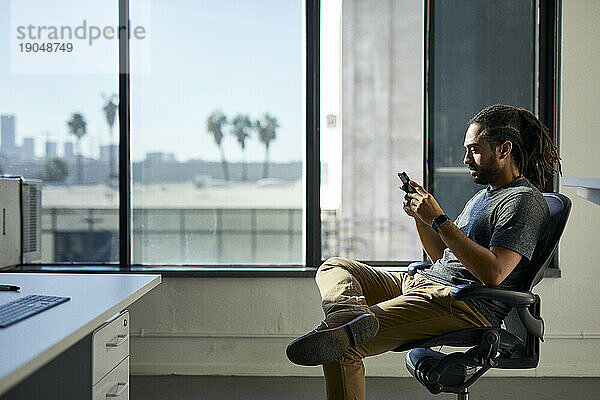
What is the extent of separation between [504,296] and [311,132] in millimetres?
1802

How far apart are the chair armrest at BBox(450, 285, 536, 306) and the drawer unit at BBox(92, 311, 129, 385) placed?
3.43ft

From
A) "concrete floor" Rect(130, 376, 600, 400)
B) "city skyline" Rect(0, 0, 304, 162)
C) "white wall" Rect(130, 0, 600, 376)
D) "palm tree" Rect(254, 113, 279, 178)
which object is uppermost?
"city skyline" Rect(0, 0, 304, 162)

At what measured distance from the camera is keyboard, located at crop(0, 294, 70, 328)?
5.35 feet

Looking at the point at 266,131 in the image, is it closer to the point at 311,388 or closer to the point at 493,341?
the point at 311,388

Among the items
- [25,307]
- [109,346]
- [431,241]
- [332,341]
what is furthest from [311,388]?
[25,307]

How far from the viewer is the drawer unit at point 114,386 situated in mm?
1922

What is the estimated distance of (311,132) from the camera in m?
3.69

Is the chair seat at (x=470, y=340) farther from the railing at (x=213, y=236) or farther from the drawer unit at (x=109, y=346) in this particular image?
the railing at (x=213, y=236)

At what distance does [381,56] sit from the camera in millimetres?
3691

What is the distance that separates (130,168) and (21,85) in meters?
0.76

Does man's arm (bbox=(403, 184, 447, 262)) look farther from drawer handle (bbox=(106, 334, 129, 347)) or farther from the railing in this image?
drawer handle (bbox=(106, 334, 129, 347))

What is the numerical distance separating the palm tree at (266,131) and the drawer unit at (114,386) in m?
1.72

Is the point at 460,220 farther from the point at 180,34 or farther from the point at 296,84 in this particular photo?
the point at 180,34

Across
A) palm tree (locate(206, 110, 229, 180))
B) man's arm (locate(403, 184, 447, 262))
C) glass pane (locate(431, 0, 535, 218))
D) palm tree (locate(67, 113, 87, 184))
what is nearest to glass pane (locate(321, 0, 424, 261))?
glass pane (locate(431, 0, 535, 218))
